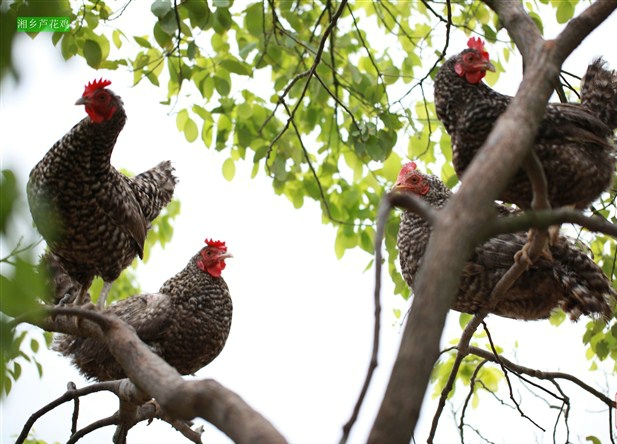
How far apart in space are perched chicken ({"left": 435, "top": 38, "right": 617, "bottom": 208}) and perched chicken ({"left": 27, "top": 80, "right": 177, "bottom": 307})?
139 cm

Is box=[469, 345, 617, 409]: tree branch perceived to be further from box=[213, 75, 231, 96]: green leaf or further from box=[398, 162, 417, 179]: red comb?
box=[213, 75, 231, 96]: green leaf

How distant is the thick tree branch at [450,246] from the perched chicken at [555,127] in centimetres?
103

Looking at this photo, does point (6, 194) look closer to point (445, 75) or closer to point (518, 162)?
point (518, 162)

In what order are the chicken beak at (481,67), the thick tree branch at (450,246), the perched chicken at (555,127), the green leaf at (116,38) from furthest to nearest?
1. the green leaf at (116,38)
2. the chicken beak at (481,67)
3. the perched chicken at (555,127)
4. the thick tree branch at (450,246)

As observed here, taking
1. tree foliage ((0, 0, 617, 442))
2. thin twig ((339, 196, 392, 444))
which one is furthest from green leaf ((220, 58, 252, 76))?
thin twig ((339, 196, 392, 444))

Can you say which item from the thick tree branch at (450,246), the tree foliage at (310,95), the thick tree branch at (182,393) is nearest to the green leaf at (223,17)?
the tree foliage at (310,95)

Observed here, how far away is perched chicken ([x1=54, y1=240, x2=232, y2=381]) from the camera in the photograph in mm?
3305

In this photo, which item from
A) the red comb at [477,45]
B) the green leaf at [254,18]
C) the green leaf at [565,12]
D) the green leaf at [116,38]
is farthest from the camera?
the green leaf at [116,38]

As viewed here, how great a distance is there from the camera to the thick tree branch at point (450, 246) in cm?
107

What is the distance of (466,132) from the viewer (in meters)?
2.65

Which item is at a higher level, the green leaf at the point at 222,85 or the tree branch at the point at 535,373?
the green leaf at the point at 222,85

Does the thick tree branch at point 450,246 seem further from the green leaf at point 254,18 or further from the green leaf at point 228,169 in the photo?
the green leaf at point 228,169

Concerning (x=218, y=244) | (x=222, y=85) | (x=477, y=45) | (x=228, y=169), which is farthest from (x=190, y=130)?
(x=477, y=45)

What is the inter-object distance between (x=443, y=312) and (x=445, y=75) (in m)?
1.87
